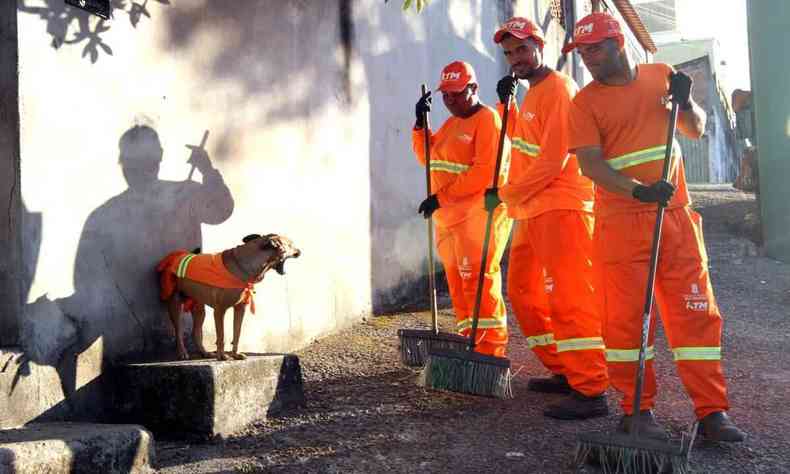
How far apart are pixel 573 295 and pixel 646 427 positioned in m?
0.97

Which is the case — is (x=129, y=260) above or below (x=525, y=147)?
below

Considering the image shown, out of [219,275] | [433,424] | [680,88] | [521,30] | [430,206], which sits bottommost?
[433,424]

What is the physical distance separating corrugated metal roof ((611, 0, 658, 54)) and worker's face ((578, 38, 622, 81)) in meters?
15.0

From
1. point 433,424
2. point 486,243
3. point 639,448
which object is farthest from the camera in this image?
point 486,243

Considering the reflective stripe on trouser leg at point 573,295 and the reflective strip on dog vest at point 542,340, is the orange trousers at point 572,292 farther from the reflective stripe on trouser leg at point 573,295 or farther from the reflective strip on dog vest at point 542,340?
the reflective strip on dog vest at point 542,340

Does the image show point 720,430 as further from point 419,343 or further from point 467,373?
point 419,343

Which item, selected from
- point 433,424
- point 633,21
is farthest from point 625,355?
point 633,21

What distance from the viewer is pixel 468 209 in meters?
5.06

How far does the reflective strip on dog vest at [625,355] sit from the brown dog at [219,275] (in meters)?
1.81

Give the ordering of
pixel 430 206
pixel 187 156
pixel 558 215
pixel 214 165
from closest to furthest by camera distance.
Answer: pixel 558 215, pixel 187 156, pixel 214 165, pixel 430 206

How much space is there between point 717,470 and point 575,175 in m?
1.81

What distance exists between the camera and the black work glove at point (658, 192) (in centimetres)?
346

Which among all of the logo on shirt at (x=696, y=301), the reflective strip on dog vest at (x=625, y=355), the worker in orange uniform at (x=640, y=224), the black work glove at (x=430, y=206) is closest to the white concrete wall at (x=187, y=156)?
the black work glove at (x=430, y=206)

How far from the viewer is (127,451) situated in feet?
11.0
